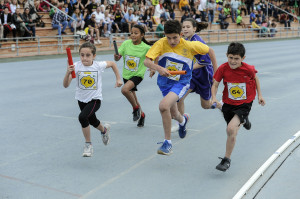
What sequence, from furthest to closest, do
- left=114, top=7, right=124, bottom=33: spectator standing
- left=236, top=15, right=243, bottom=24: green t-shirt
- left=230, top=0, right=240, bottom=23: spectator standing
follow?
left=236, top=15, right=243, bottom=24: green t-shirt, left=230, top=0, right=240, bottom=23: spectator standing, left=114, top=7, right=124, bottom=33: spectator standing

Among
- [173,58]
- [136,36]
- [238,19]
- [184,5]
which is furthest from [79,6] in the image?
[173,58]

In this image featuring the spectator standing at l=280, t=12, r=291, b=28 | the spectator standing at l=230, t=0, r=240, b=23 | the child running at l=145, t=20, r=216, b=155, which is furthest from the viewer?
the spectator standing at l=280, t=12, r=291, b=28

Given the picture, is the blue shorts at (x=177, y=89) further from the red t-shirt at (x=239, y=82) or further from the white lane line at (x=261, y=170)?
the white lane line at (x=261, y=170)

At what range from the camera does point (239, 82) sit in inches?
207

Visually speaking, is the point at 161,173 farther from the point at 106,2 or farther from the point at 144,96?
the point at 106,2

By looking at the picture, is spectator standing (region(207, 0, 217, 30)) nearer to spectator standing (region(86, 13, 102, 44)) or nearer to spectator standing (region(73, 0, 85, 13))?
spectator standing (region(73, 0, 85, 13))

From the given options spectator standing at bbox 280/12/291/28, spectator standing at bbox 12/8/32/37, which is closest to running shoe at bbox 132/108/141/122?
spectator standing at bbox 12/8/32/37

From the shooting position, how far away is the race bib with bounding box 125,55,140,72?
7555 millimetres

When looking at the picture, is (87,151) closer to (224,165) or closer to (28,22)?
(224,165)

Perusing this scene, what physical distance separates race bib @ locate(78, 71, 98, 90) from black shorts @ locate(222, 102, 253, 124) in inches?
67.7

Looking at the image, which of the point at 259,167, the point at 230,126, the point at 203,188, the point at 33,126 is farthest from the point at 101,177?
the point at 33,126

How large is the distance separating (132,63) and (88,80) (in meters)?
1.92

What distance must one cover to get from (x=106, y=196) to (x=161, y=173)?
0.91 meters

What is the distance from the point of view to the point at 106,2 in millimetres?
27734
